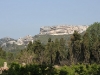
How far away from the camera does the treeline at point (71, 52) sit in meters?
42.1

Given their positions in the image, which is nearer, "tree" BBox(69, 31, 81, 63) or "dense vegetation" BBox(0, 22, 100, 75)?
"dense vegetation" BBox(0, 22, 100, 75)

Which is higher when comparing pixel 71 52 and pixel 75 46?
pixel 75 46

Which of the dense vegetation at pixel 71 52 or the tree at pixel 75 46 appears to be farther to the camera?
the tree at pixel 75 46

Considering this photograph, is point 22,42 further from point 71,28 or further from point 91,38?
point 91,38

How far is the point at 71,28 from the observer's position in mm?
191750

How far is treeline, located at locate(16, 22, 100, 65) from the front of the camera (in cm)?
4209

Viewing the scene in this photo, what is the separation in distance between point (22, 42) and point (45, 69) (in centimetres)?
18719

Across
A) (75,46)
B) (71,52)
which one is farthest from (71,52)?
(75,46)

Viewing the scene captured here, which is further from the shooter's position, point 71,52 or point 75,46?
point 71,52

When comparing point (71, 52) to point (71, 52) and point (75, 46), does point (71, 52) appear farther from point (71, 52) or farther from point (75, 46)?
point (75, 46)

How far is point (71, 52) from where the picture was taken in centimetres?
4409

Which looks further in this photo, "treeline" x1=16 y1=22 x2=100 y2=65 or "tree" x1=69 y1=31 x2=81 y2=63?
"tree" x1=69 y1=31 x2=81 y2=63

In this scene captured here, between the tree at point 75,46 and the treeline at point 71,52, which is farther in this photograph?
the tree at point 75,46

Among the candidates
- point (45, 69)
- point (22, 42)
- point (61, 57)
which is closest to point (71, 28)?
point (22, 42)
